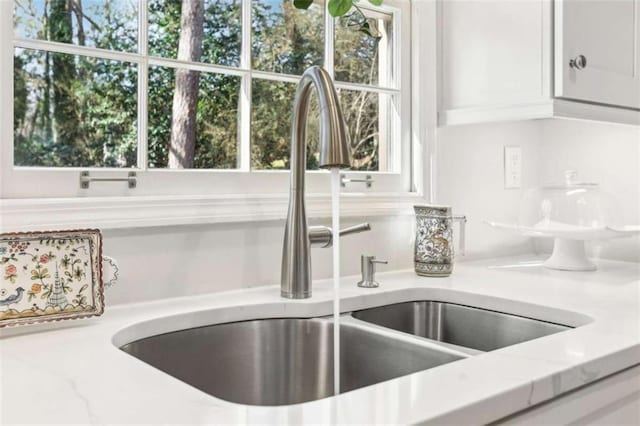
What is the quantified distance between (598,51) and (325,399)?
1314 millimetres

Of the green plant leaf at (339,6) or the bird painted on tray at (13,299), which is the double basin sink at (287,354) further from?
the green plant leaf at (339,6)

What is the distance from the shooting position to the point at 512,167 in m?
2.05

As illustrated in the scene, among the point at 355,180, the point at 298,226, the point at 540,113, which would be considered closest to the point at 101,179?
the point at 298,226

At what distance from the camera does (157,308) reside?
1176 millimetres

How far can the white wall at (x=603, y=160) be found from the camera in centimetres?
196

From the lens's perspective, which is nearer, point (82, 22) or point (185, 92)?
point (82, 22)

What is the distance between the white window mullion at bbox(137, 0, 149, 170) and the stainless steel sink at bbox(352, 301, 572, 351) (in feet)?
1.86

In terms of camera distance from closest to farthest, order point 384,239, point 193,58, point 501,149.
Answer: point 193,58, point 384,239, point 501,149

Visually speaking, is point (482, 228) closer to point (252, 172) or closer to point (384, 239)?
point (384, 239)

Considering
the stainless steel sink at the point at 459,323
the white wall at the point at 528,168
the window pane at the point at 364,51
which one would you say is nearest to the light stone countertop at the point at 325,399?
the stainless steel sink at the point at 459,323

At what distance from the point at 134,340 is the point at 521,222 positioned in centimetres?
126

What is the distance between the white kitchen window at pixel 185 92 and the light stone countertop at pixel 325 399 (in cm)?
29

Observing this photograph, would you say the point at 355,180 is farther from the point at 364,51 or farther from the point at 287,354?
the point at 287,354

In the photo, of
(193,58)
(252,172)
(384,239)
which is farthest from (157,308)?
(384,239)
